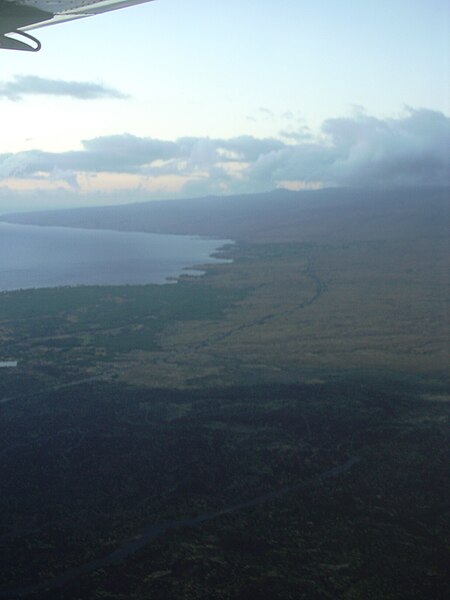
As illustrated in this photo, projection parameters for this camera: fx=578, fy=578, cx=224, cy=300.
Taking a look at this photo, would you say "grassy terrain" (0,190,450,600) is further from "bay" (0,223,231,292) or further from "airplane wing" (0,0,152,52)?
"bay" (0,223,231,292)

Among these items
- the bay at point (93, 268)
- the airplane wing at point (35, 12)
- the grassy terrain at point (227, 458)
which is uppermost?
the airplane wing at point (35, 12)

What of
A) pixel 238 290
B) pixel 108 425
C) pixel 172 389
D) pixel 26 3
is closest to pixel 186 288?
pixel 238 290

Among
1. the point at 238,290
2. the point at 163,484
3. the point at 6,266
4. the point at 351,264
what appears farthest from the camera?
the point at 6,266

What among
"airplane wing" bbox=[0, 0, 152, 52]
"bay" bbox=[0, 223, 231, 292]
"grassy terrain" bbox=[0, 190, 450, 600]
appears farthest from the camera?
"bay" bbox=[0, 223, 231, 292]

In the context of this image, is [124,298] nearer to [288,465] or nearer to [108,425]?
[108,425]

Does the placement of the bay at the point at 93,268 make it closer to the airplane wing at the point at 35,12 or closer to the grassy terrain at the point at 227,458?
the grassy terrain at the point at 227,458

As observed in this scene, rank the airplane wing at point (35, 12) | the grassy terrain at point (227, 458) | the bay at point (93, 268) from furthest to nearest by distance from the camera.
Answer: the bay at point (93, 268)
the grassy terrain at point (227, 458)
the airplane wing at point (35, 12)

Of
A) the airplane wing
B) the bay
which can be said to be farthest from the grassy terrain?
the bay

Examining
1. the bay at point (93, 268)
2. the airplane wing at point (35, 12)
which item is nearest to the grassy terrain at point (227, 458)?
the airplane wing at point (35, 12)

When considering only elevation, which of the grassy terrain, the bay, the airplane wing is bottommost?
the grassy terrain
